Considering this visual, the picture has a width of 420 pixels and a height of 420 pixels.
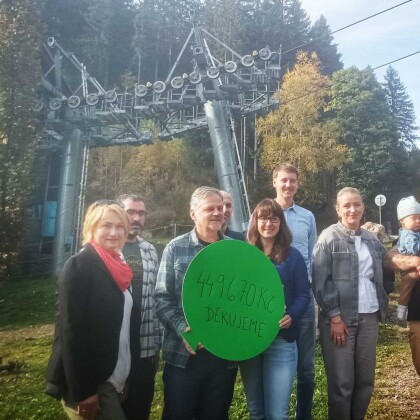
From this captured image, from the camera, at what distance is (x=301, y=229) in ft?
10.00

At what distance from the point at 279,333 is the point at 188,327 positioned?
0.56 m

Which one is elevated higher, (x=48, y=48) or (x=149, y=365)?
(x=48, y=48)

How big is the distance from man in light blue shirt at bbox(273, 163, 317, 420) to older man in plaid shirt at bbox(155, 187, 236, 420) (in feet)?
2.75

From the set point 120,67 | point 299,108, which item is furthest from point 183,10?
point 299,108

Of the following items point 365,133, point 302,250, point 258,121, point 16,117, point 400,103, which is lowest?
point 302,250

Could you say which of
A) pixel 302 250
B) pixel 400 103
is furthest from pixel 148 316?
pixel 400 103

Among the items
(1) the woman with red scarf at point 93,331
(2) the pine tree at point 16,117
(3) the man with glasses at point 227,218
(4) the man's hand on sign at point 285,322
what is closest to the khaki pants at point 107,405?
(1) the woman with red scarf at point 93,331

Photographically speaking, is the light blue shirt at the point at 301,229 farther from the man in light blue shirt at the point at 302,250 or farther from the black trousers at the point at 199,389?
the black trousers at the point at 199,389

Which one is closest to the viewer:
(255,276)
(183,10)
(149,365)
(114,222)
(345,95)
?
(114,222)

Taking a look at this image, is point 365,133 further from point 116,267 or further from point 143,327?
point 116,267

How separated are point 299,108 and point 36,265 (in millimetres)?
18810

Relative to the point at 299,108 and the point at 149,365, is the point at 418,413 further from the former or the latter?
the point at 299,108

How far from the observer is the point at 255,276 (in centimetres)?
217

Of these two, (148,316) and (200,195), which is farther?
(148,316)
